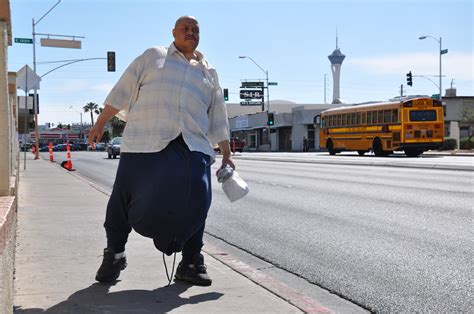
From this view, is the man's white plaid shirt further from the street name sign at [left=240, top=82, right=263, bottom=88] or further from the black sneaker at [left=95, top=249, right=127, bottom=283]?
the street name sign at [left=240, top=82, right=263, bottom=88]

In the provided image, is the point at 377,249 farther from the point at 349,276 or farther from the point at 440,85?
the point at 440,85

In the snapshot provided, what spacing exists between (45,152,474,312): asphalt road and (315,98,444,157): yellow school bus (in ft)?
60.5

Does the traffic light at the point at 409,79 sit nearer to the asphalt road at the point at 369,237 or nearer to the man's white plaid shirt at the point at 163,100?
the asphalt road at the point at 369,237

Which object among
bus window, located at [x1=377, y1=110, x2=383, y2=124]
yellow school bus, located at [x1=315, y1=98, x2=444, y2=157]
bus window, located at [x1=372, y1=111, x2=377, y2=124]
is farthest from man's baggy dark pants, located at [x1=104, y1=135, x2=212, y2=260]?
bus window, located at [x1=372, y1=111, x2=377, y2=124]

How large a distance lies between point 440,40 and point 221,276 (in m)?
49.4

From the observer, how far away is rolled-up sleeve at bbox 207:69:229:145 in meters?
4.72

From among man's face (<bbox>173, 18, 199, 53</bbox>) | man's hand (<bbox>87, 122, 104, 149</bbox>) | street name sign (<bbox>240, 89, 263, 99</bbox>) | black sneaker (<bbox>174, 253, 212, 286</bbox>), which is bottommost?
black sneaker (<bbox>174, 253, 212, 286</bbox>)

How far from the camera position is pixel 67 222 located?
8.20 meters

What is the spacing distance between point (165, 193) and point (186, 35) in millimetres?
1208

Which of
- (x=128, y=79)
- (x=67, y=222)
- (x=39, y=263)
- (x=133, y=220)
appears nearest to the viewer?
(x=133, y=220)

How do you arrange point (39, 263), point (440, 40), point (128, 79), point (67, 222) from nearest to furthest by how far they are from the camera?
point (128, 79) < point (39, 263) < point (67, 222) < point (440, 40)

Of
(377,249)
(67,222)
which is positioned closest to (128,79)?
(377,249)

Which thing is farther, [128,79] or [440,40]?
[440,40]

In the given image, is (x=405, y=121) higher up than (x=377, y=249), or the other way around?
(x=405, y=121)
